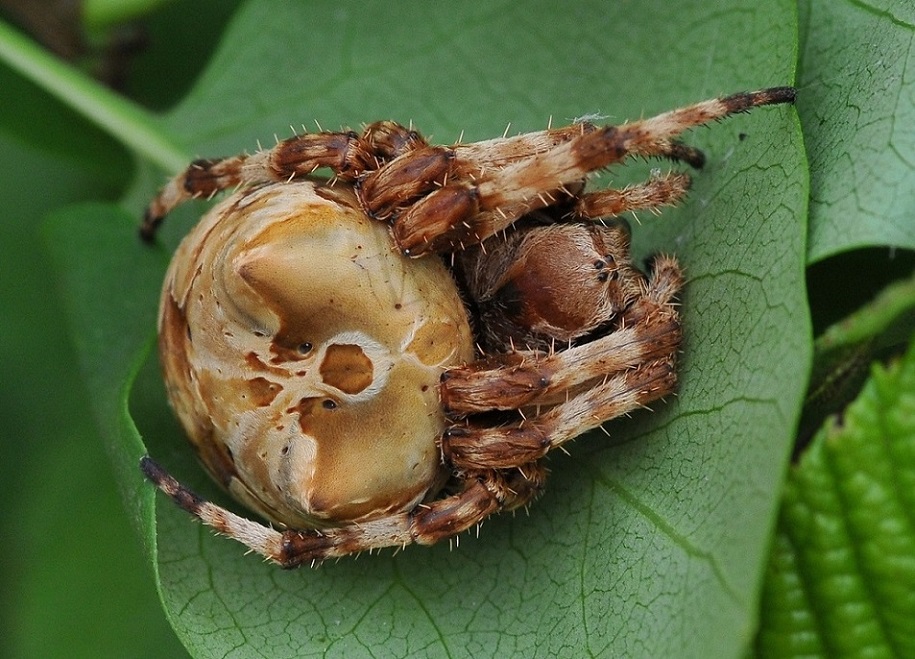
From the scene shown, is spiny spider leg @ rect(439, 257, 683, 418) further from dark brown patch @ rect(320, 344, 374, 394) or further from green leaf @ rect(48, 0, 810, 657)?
dark brown patch @ rect(320, 344, 374, 394)

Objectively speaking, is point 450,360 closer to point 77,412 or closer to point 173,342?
point 173,342

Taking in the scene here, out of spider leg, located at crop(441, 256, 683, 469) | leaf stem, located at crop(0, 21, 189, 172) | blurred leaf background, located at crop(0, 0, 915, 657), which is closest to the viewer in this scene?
blurred leaf background, located at crop(0, 0, 915, 657)

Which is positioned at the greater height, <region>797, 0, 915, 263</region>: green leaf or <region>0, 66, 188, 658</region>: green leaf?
<region>797, 0, 915, 263</region>: green leaf

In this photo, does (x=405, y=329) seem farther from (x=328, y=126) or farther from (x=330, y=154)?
(x=328, y=126)

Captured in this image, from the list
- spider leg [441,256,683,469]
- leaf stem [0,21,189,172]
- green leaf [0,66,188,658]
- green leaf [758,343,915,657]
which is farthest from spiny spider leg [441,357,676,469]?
leaf stem [0,21,189,172]

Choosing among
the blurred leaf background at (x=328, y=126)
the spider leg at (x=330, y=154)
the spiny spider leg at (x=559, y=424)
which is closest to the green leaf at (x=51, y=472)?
the blurred leaf background at (x=328, y=126)

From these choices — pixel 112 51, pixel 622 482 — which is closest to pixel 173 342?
pixel 622 482

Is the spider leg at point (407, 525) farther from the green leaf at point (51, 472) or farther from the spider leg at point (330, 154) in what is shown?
the green leaf at point (51, 472)

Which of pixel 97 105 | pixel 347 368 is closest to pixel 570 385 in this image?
pixel 347 368
